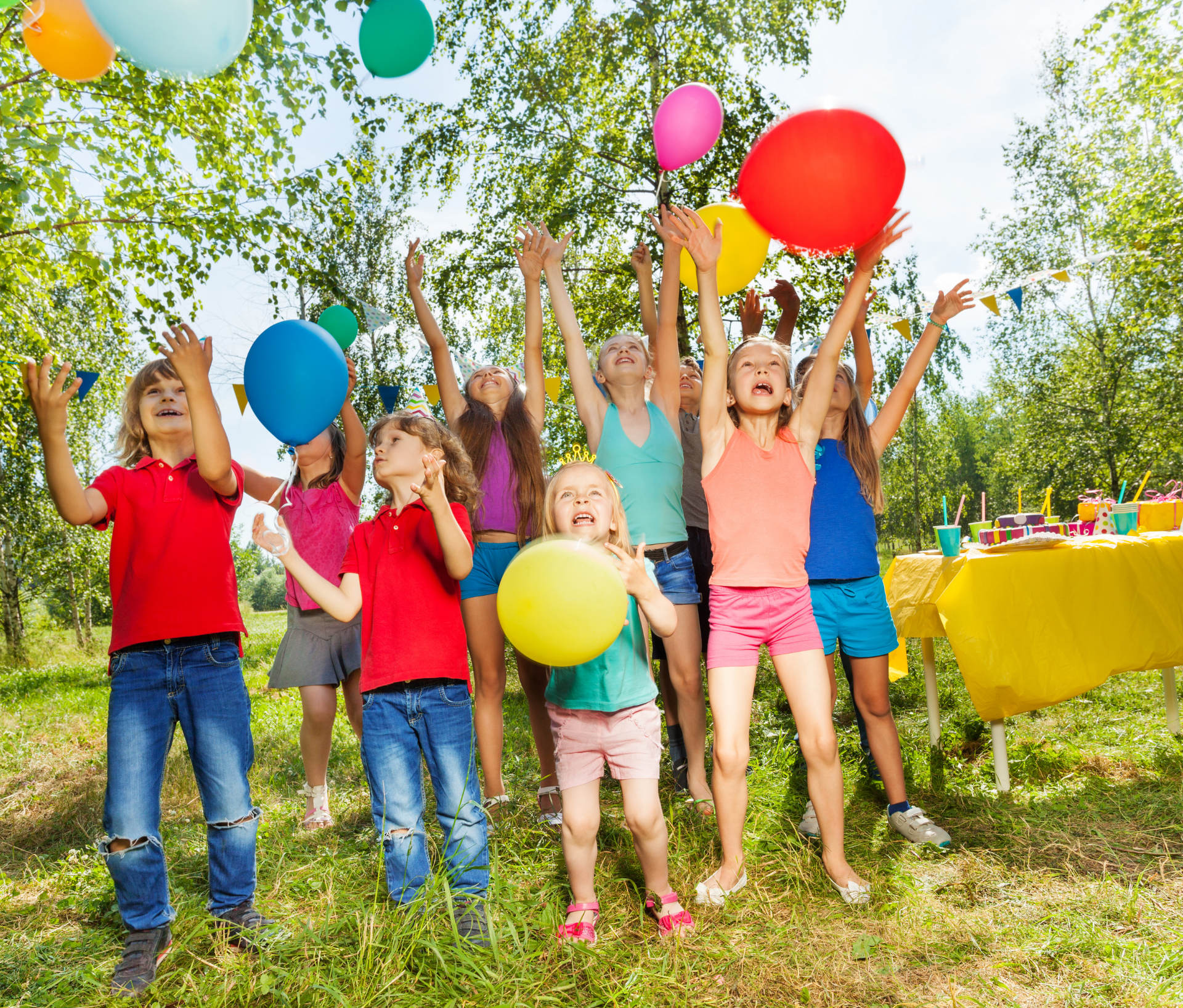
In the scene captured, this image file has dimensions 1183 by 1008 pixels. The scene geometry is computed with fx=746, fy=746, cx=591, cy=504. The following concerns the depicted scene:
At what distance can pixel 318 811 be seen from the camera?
9.89ft

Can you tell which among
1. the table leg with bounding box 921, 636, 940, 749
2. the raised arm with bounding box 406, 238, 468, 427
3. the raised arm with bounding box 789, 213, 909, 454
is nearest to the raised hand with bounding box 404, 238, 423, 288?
the raised arm with bounding box 406, 238, 468, 427

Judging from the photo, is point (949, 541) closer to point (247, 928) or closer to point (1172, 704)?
point (1172, 704)

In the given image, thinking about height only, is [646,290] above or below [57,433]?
above

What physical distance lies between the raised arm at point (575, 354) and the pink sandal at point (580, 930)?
151 centimetres

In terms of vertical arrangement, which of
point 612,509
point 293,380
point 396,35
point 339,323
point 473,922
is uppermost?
point 396,35

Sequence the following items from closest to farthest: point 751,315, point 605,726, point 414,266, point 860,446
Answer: point 605,726 < point 860,446 < point 414,266 < point 751,315

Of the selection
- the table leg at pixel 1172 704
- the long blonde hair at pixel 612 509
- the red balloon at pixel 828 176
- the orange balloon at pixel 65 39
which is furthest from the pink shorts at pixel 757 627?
the orange balloon at pixel 65 39

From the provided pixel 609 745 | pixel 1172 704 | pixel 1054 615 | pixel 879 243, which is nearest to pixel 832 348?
pixel 879 243

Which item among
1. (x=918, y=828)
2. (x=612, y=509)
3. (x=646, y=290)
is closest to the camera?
(x=612, y=509)

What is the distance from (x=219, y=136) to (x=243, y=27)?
4.24m

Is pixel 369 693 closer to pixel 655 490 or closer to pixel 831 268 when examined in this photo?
pixel 655 490

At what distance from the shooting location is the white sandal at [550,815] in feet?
8.64

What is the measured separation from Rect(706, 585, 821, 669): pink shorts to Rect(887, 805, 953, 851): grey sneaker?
0.85m

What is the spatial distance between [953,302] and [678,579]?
1468 mm
